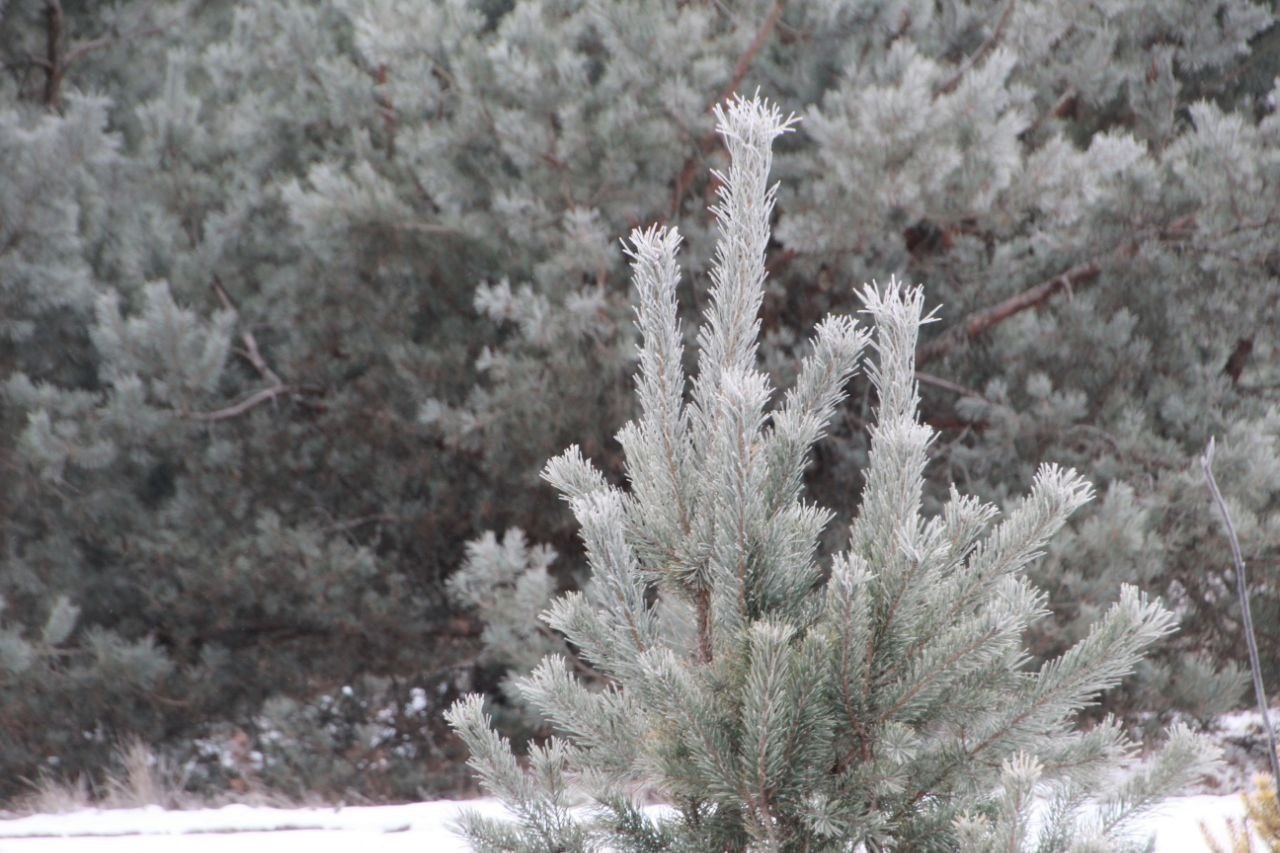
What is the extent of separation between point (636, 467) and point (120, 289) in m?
6.08

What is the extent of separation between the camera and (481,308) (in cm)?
561

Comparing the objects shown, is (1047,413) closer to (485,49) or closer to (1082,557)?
(1082,557)

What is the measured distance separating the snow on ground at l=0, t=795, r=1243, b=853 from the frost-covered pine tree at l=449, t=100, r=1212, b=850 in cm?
113

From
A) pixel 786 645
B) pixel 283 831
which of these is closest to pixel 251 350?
pixel 283 831

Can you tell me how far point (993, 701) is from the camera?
1592mm

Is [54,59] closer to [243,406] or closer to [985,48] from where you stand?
[243,406]

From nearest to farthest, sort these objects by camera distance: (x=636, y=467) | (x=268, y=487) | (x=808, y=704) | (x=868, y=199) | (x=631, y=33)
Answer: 1. (x=808, y=704)
2. (x=636, y=467)
3. (x=868, y=199)
4. (x=631, y=33)
5. (x=268, y=487)

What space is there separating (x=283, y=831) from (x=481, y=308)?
10.3 ft

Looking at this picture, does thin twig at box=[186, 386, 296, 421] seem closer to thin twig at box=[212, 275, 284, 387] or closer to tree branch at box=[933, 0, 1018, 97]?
thin twig at box=[212, 275, 284, 387]

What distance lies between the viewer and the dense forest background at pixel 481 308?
5.29 m

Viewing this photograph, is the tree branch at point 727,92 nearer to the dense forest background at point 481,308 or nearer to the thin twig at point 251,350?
the dense forest background at point 481,308

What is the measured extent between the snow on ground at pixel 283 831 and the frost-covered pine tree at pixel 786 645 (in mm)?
1126

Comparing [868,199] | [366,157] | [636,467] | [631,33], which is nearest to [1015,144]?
[868,199]

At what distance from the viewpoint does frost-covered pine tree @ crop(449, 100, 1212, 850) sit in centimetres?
149
